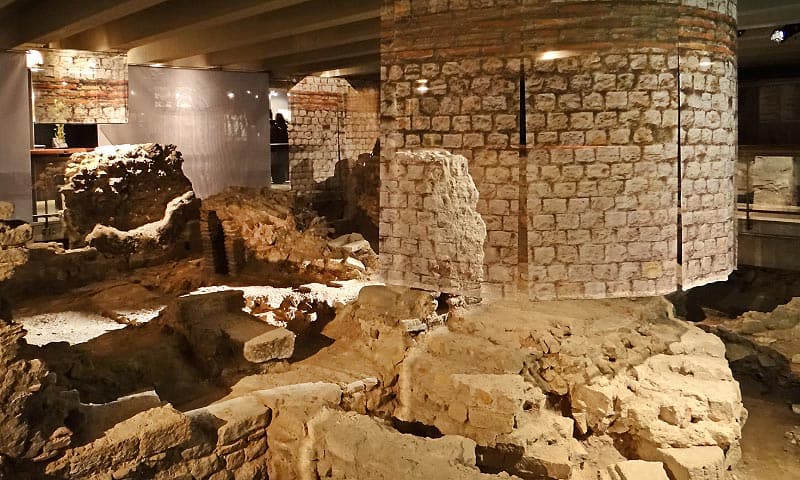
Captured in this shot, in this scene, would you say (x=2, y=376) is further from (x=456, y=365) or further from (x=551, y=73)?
(x=551, y=73)

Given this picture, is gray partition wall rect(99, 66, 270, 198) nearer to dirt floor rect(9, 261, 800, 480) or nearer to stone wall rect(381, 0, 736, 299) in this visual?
dirt floor rect(9, 261, 800, 480)

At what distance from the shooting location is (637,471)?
5410 mm

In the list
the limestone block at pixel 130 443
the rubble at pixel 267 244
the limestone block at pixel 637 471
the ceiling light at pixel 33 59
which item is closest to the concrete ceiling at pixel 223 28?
the ceiling light at pixel 33 59

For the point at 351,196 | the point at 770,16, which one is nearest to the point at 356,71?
the point at 351,196

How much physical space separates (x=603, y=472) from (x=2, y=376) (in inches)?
181

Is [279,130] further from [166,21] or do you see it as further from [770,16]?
[770,16]

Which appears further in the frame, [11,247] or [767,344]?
[767,344]

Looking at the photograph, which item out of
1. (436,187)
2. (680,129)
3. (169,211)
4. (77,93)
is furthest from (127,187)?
(680,129)

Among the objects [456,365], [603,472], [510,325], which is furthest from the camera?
[510,325]

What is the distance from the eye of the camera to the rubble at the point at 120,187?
10.6 m

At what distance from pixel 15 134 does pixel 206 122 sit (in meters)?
3.48

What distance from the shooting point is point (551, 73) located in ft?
20.2

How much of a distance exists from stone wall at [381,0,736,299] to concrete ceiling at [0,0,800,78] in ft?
5.83

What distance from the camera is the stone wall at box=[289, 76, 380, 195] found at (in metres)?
15.4
